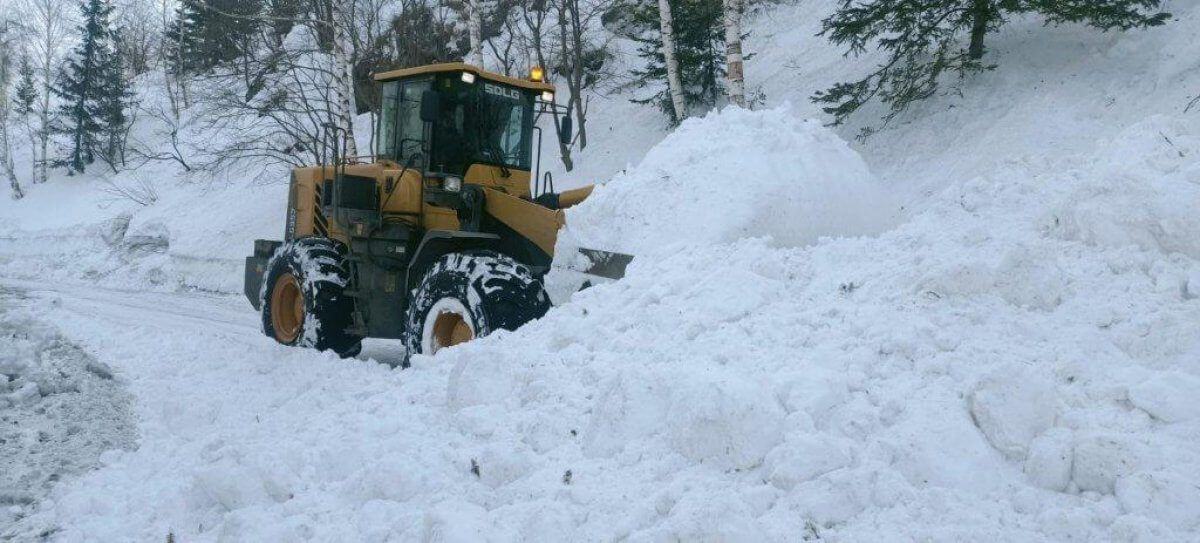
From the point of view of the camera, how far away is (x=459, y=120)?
713cm

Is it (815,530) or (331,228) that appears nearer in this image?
(815,530)

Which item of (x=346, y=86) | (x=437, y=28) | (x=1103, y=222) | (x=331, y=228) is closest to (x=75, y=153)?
(x=437, y=28)

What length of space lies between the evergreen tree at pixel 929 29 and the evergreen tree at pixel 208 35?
58.8 ft

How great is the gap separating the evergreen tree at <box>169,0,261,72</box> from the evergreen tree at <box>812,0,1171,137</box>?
1793 cm

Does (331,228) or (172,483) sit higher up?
(331,228)

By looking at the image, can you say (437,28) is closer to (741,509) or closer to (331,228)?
(331,228)

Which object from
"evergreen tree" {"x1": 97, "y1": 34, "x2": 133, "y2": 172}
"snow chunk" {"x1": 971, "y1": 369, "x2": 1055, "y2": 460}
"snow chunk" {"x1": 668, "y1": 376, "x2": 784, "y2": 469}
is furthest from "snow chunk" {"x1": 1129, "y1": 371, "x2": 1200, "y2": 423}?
"evergreen tree" {"x1": 97, "y1": 34, "x2": 133, "y2": 172}

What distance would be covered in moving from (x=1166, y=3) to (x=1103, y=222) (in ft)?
31.3

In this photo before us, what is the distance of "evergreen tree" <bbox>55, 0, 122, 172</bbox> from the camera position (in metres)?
35.7

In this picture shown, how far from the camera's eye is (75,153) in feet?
117

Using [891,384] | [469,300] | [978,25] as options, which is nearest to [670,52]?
[978,25]

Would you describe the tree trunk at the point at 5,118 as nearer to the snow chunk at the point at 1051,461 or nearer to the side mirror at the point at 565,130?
the side mirror at the point at 565,130

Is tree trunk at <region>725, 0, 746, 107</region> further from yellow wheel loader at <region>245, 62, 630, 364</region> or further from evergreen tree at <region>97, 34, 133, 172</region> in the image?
evergreen tree at <region>97, 34, 133, 172</region>

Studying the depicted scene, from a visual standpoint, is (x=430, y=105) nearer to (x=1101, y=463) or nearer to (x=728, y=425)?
(x=728, y=425)
